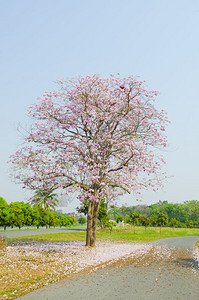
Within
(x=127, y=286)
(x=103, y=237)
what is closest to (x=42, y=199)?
(x=127, y=286)

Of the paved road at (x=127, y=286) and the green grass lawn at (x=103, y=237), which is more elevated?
the green grass lawn at (x=103, y=237)

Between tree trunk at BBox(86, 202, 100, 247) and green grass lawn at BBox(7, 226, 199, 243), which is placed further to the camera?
green grass lawn at BBox(7, 226, 199, 243)

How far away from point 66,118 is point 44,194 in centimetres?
530

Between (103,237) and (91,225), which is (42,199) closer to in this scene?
(91,225)

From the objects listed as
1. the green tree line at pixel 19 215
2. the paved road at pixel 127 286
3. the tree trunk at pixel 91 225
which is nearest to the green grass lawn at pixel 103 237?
the green tree line at pixel 19 215

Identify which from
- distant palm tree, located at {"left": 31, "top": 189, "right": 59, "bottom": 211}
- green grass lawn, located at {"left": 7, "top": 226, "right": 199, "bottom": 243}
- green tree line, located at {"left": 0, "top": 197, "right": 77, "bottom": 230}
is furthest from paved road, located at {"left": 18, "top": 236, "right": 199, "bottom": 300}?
green tree line, located at {"left": 0, "top": 197, "right": 77, "bottom": 230}

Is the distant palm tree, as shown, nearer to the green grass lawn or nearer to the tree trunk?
the tree trunk

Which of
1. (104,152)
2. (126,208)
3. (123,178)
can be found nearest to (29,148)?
(104,152)

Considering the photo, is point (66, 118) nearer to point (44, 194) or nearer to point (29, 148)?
point (29, 148)

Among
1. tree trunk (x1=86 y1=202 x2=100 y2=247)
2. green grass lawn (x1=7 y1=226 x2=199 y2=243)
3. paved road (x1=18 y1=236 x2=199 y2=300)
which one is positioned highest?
tree trunk (x1=86 y1=202 x2=100 y2=247)

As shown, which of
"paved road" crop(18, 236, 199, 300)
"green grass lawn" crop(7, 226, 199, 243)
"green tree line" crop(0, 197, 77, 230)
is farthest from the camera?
"green tree line" crop(0, 197, 77, 230)

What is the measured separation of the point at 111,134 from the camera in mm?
20297

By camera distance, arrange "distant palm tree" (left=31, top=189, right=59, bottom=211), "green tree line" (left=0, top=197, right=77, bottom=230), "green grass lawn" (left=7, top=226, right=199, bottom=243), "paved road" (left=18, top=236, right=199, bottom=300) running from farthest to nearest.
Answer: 1. "green tree line" (left=0, top=197, right=77, bottom=230)
2. "green grass lawn" (left=7, top=226, right=199, bottom=243)
3. "distant palm tree" (left=31, top=189, right=59, bottom=211)
4. "paved road" (left=18, top=236, right=199, bottom=300)

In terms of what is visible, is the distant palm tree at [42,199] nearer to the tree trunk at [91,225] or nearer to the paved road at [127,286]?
the tree trunk at [91,225]
